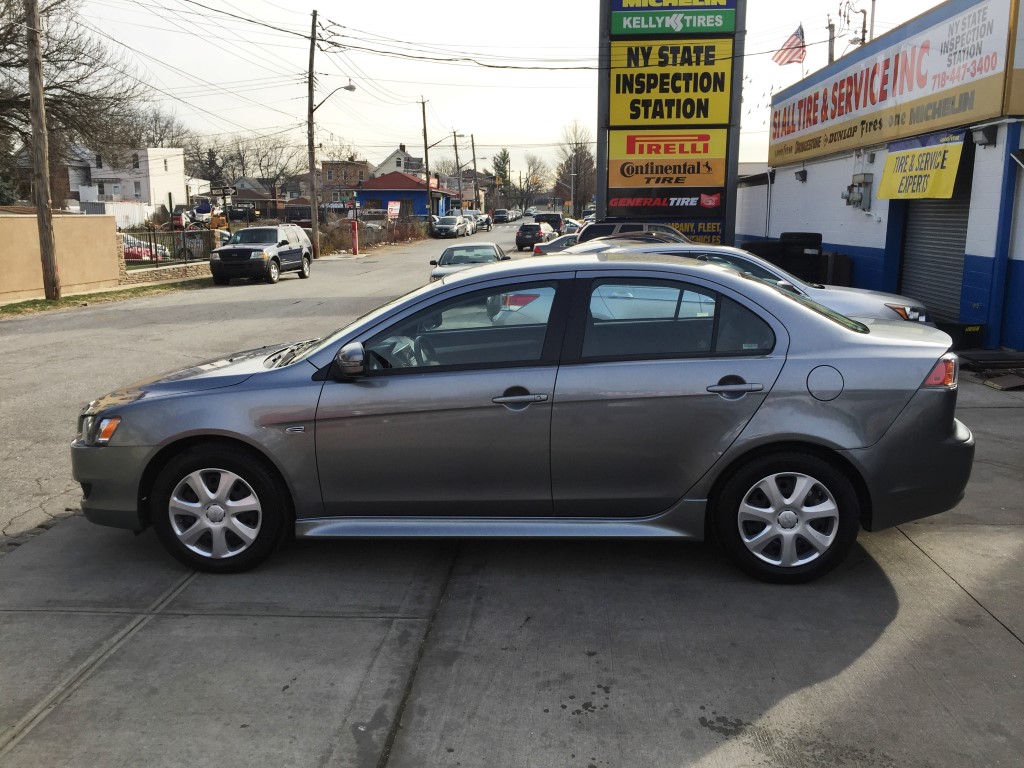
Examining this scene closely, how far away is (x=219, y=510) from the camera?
463 cm

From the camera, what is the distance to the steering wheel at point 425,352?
464 centimetres

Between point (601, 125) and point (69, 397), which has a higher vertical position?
point (601, 125)

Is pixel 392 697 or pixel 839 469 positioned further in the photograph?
pixel 839 469

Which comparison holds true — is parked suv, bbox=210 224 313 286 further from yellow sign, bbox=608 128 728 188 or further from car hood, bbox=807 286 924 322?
car hood, bbox=807 286 924 322

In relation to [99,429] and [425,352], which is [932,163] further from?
[99,429]

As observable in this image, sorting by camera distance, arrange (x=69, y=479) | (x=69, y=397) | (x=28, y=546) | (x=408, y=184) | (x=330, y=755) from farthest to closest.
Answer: (x=408, y=184), (x=69, y=397), (x=69, y=479), (x=28, y=546), (x=330, y=755)

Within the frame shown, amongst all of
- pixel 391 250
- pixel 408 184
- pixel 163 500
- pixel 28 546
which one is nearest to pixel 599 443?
pixel 163 500

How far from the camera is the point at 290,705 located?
11.3 feet

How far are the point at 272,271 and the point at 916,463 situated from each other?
2473cm

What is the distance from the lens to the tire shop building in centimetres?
1150

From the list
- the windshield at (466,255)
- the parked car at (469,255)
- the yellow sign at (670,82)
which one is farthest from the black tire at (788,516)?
the yellow sign at (670,82)

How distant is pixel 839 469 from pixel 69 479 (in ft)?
17.5

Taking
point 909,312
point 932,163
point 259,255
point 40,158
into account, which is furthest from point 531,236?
point 909,312

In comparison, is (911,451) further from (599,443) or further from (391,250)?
(391,250)
